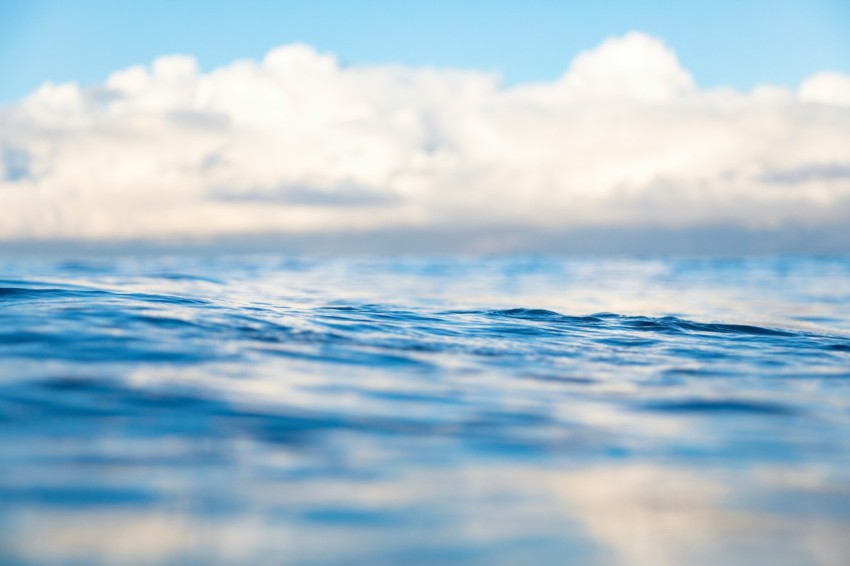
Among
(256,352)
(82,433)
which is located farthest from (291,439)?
(256,352)

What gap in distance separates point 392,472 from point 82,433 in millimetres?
2267

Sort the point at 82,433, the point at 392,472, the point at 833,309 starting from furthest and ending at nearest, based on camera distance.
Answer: the point at 833,309 → the point at 82,433 → the point at 392,472

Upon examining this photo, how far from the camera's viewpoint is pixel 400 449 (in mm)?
5211

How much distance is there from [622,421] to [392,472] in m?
2.43

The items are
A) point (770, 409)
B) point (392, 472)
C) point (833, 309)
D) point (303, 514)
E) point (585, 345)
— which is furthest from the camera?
point (833, 309)

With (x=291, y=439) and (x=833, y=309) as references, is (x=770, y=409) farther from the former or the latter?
(x=833, y=309)

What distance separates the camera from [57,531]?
3.58 meters

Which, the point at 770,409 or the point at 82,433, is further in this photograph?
the point at 770,409

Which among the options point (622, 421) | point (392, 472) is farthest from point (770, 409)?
point (392, 472)

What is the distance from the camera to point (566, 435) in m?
5.74

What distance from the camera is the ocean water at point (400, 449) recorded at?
3648mm

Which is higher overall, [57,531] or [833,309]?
[833,309]

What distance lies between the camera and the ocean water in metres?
3.65

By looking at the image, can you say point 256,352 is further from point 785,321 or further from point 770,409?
point 785,321
